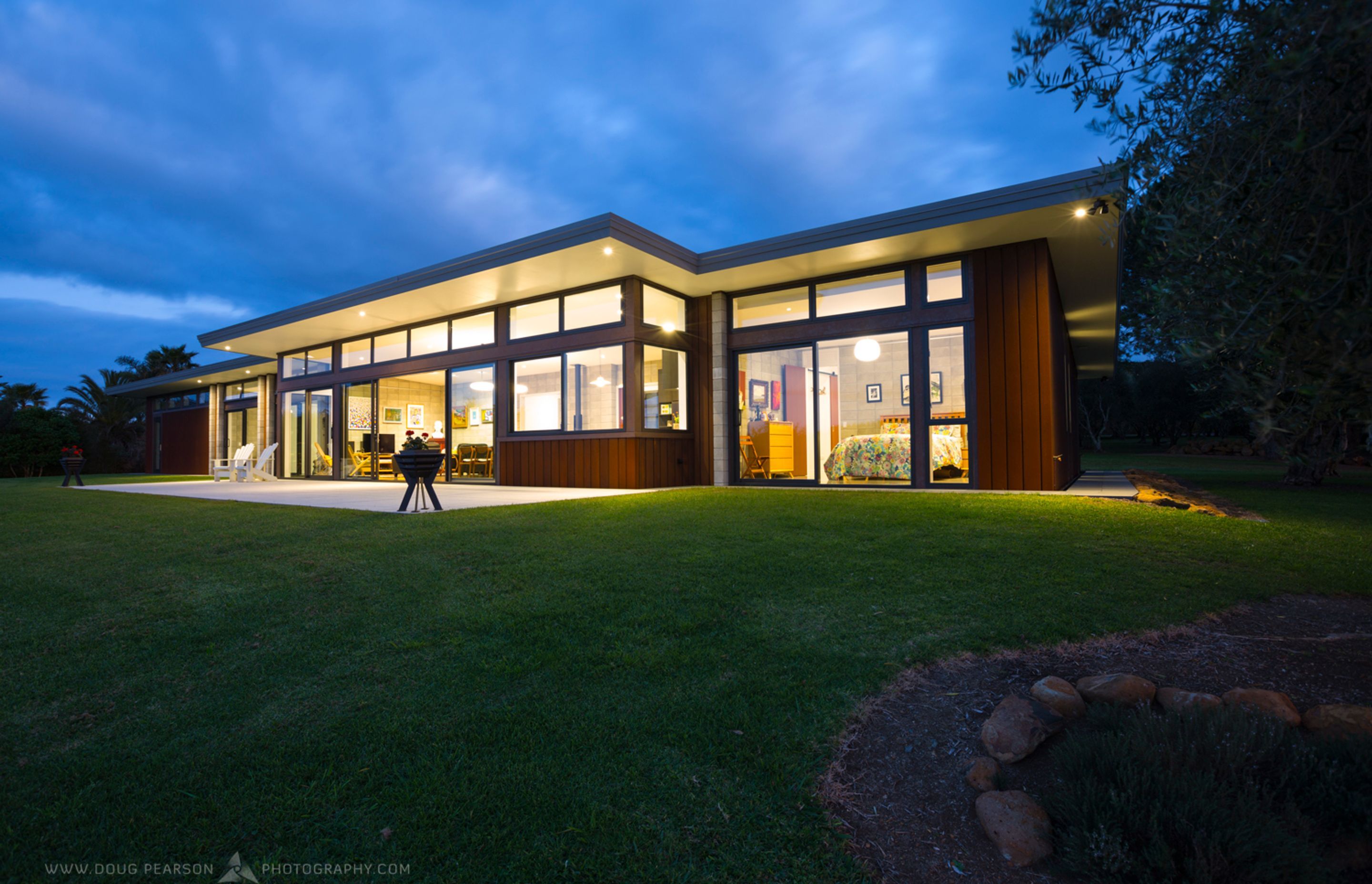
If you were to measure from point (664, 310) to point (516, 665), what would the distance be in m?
7.92

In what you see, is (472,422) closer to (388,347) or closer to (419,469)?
(388,347)

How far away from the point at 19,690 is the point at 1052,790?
3.41 meters

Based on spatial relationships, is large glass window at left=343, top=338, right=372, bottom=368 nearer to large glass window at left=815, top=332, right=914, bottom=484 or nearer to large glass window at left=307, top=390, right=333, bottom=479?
large glass window at left=307, top=390, right=333, bottom=479

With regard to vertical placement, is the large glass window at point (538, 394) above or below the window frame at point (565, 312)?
below

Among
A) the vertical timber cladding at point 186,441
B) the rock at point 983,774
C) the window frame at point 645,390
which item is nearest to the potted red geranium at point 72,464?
the vertical timber cladding at point 186,441

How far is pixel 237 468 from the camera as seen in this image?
1272 cm

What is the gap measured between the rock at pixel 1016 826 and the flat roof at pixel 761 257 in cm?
548

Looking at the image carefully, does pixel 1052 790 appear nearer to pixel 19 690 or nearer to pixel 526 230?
pixel 19 690

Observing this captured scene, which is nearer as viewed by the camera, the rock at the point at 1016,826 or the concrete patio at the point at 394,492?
the rock at the point at 1016,826

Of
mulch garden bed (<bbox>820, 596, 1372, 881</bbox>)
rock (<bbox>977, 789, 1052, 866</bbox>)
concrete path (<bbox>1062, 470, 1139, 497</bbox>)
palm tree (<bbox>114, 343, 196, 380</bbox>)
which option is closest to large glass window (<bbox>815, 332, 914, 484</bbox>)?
concrete path (<bbox>1062, 470, 1139, 497</bbox>)

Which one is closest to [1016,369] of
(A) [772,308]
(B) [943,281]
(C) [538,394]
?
(B) [943,281]

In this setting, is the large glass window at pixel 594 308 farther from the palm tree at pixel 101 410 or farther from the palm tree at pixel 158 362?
the palm tree at pixel 158 362

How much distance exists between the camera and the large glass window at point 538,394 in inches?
392

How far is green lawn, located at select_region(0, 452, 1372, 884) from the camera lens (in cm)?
141
